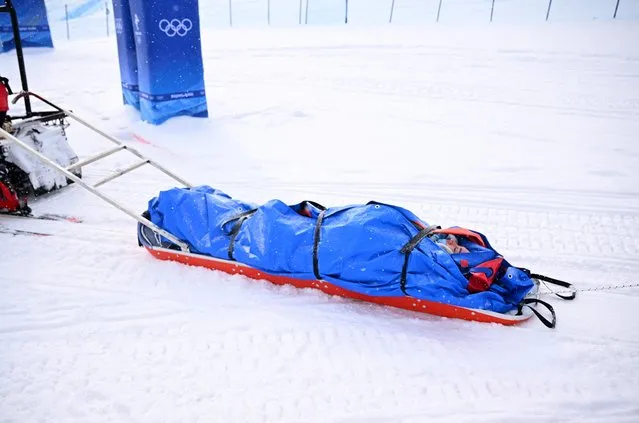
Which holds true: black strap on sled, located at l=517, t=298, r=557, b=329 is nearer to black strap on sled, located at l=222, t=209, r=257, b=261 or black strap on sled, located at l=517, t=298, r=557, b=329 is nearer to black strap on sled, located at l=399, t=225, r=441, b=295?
black strap on sled, located at l=399, t=225, r=441, b=295

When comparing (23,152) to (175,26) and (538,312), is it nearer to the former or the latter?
(175,26)

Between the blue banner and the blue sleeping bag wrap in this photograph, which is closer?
the blue sleeping bag wrap

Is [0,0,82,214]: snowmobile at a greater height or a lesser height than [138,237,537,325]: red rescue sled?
greater

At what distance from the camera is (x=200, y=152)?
217 inches

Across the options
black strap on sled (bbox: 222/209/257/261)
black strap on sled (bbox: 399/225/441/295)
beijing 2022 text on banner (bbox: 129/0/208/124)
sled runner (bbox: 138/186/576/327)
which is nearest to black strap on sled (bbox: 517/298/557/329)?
sled runner (bbox: 138/186/576/327)

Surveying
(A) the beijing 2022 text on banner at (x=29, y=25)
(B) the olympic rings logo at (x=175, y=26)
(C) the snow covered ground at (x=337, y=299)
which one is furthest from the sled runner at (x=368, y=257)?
(A) the beijing 2022 text on banner at (x=29, y=25)

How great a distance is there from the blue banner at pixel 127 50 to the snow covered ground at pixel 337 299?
294mm

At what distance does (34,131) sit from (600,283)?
4454 millimetres

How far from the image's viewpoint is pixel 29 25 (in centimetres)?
1188

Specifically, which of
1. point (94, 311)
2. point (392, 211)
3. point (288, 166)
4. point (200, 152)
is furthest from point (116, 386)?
point (200, 152)

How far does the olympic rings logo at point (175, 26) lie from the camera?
5750 mm

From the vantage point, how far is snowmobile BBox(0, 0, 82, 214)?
12.1 feet

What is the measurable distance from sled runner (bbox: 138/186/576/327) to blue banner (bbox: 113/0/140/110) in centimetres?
425

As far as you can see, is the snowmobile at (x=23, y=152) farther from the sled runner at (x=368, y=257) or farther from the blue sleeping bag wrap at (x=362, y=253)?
the blue sleeping bag wrap at (x=362, y=253)
